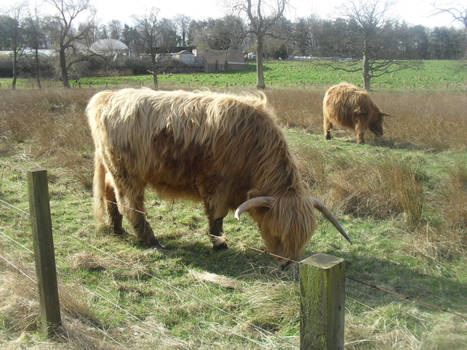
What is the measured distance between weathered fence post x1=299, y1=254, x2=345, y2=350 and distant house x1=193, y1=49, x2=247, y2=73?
160 feet

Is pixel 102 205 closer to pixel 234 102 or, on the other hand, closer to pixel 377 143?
pixel 234 102

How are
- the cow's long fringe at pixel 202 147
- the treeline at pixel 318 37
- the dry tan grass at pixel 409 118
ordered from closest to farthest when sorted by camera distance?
1. the cow's long fringe at pixel 202 147
2. the dry tan grass at pixel 409 118
3. the treeline at pixel 318 37

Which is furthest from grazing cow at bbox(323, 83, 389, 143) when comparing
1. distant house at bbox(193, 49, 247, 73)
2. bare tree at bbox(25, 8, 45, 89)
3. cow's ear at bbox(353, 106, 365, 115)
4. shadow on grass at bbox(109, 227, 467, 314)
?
distant house at bbox(193, 49, 247, 73)

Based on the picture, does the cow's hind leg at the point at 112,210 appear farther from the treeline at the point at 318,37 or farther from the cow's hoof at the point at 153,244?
the treeline at the point at 318,37

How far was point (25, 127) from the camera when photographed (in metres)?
10.0

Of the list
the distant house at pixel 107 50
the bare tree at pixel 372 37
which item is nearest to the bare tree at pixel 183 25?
the distant house at pixel 107 50

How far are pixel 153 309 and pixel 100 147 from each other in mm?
2060

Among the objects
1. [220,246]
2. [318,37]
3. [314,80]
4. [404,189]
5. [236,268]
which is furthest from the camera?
[314,80]

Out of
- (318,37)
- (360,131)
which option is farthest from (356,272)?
(318,37)

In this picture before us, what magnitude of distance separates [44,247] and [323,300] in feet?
6.11

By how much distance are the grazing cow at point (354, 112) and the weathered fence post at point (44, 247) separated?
9550mm

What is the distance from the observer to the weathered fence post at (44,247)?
7.89ft

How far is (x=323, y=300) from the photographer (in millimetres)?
1384

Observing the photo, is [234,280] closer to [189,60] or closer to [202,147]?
[202,147]
